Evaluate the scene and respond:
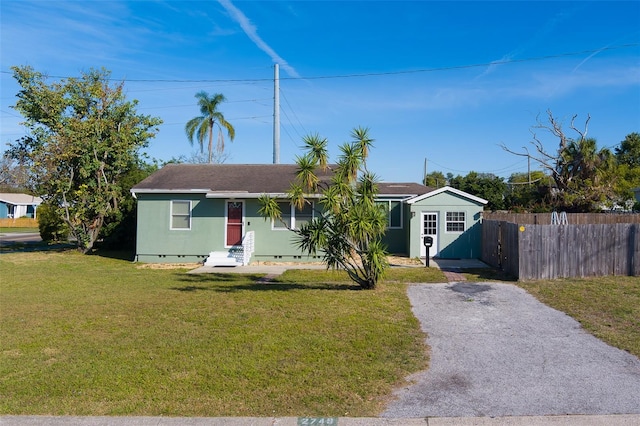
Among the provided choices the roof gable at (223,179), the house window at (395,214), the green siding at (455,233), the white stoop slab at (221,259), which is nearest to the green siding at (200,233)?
the roof gable at (223,179)

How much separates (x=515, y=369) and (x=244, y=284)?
7.98 m

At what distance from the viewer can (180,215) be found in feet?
58.9

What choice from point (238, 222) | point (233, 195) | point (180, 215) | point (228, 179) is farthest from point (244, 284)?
point (228, 179)

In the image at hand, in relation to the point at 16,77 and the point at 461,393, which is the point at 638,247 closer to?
the point at 461,393

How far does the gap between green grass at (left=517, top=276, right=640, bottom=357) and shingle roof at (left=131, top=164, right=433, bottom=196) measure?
8.05m

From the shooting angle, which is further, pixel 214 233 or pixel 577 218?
pixel 577 218

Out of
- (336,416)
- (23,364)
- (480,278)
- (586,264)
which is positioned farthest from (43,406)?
(586,264)

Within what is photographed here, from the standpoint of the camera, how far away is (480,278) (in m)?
13.0

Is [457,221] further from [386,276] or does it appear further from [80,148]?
[80,148]

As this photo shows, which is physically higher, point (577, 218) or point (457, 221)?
point (577, 218)

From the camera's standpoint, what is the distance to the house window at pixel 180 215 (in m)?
17.9

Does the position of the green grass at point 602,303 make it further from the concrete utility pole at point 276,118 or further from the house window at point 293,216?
the concrete utility pole at point 276,118

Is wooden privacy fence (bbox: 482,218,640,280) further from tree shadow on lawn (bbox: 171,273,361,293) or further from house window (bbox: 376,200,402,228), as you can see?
house window (bbox: 376,200,402,228)

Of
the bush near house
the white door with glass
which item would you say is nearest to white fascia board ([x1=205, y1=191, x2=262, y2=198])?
the white door with glass
